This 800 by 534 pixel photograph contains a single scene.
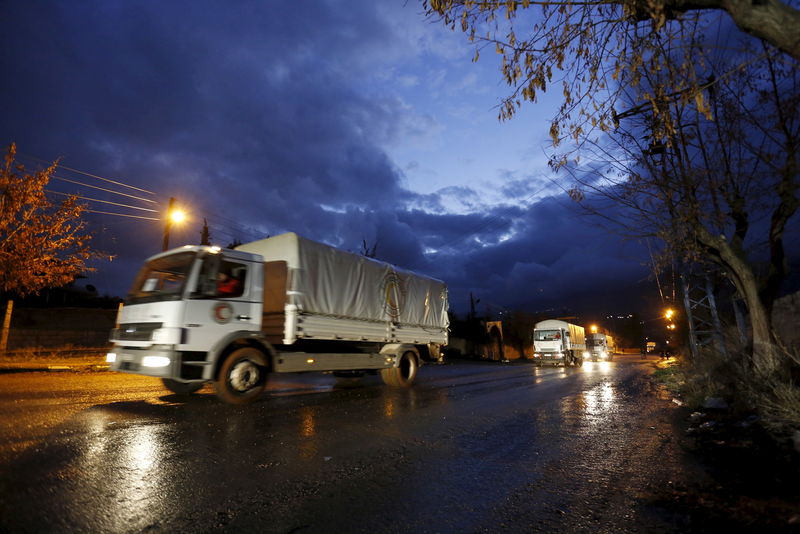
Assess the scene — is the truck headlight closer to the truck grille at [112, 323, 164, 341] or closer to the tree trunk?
the truck grille at [112, 323, 164, 341]

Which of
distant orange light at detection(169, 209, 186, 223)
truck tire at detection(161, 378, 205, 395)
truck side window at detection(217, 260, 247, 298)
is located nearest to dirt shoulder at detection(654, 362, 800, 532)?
truck side window at detection(217, 260, 247, 298)

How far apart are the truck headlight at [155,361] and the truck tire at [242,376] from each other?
32.1 inches

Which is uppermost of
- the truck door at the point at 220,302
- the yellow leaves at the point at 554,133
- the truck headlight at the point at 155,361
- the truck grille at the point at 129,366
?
the yellow leaves at the point at 554,133

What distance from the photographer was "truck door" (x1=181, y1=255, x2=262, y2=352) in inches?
258

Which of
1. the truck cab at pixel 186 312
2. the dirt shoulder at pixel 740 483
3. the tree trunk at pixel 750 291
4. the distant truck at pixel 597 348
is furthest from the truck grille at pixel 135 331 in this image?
the distant truck at pixel 597 348

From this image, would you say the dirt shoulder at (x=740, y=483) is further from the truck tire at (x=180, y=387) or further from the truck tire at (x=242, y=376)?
the truck tire at (x=180, y=387)

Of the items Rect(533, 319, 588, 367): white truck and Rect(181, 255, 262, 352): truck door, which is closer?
Rect(181, 255, 262, 352): truck door

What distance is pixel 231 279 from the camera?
24.0 ft

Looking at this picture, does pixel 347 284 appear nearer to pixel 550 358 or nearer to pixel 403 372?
pixel 403 372

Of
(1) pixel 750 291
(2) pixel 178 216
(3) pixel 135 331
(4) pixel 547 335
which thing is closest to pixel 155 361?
(3) pixel 135 331

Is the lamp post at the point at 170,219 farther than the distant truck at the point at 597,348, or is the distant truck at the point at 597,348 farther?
the distant truck at the point at 597,348

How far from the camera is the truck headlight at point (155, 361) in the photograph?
6219 mm

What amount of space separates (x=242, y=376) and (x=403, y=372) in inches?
187

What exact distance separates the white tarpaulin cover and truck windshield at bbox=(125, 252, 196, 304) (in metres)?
Result: 1.64
